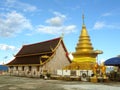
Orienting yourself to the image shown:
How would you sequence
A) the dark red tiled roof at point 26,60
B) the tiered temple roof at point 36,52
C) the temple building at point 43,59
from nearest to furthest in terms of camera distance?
the temple building at point 43,59 → the tiered temple roof at point 36,52 → the dark red tiled roof at point 26,60

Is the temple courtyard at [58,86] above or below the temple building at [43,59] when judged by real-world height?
below

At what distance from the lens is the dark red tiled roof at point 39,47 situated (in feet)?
142

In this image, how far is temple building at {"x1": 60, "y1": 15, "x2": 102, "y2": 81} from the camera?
3862 cm

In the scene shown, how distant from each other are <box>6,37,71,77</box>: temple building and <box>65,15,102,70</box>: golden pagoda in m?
2.57

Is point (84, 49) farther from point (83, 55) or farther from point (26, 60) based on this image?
point (26, 60)

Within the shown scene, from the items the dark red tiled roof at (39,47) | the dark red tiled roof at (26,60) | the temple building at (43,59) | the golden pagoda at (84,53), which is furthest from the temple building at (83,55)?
the dark red tiled roof at (26,60)

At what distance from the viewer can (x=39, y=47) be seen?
46.8m

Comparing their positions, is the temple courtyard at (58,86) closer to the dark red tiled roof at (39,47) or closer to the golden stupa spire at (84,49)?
the golden stupa spire at (84,49)

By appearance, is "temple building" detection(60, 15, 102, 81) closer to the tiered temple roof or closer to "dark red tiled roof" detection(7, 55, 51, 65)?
the tiered temple roof

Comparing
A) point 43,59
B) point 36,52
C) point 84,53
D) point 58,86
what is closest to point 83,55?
point 84,53

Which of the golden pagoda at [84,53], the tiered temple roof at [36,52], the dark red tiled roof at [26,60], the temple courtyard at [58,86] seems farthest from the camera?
the dark red tiled roof at [26,60]

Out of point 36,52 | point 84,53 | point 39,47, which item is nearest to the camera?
point 84,53

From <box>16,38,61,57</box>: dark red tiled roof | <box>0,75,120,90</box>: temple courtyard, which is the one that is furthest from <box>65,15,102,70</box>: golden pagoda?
<box>0,75,120,90</box>: temple courtyard

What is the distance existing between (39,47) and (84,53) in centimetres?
1000
